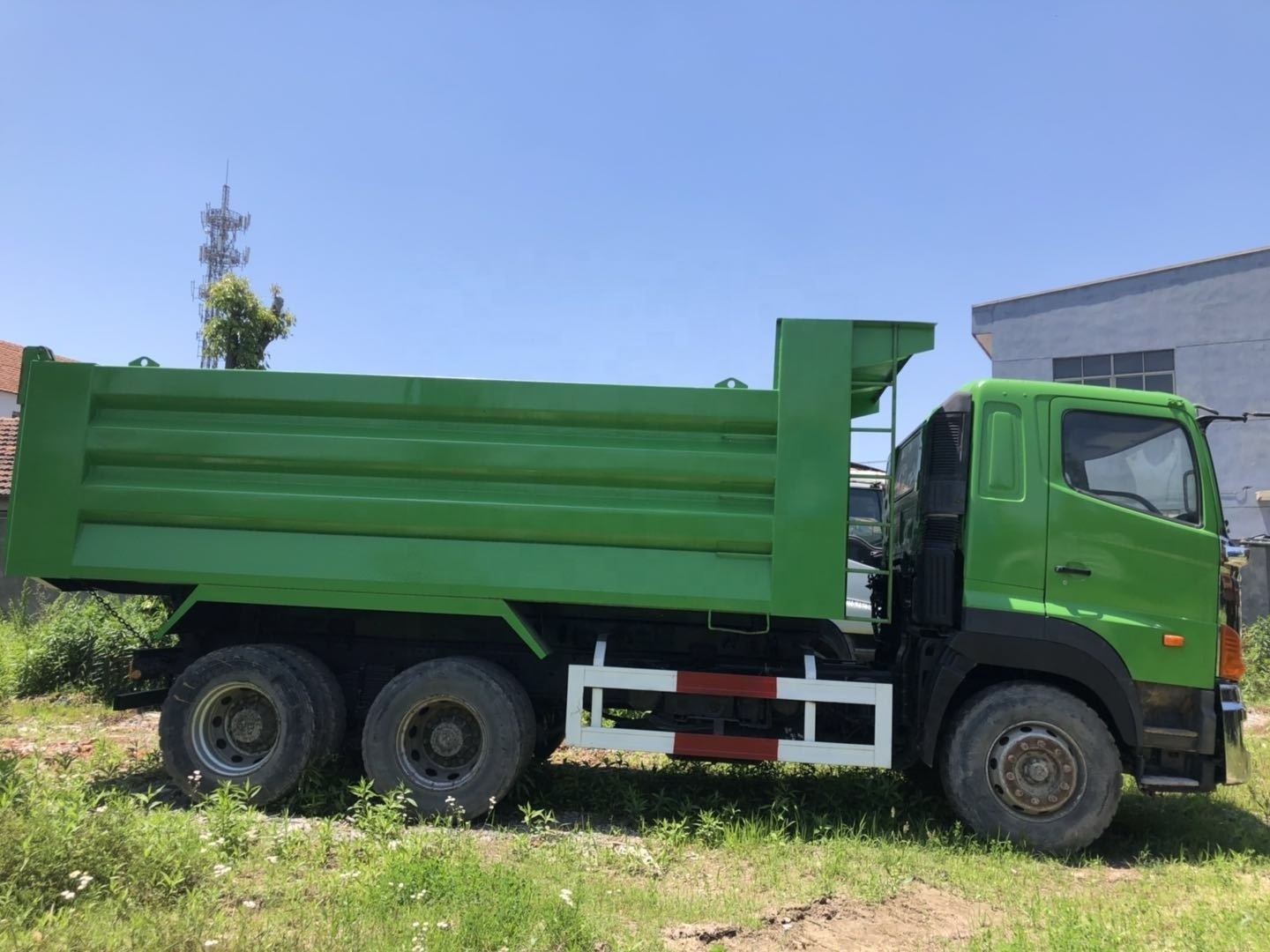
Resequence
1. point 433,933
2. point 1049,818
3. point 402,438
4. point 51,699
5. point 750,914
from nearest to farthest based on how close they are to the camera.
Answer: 1. point 433,933
2. point 750,914
3. point 1049,818
4. point 402,438
5. point 51,699

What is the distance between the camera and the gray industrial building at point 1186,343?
15.1 m

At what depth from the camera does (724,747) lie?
5020mm

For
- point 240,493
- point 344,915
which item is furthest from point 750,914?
point 240,493

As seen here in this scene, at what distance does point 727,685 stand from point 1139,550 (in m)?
2.48

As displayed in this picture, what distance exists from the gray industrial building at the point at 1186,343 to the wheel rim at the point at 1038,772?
1264cm

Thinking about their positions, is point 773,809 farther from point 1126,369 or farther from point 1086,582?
point 1126,369

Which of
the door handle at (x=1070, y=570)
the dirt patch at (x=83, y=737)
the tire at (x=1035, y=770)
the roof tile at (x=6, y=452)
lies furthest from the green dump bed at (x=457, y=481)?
the roof tile at (x=6, y=452)

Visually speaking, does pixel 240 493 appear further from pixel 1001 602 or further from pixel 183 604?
pixel 1001 602

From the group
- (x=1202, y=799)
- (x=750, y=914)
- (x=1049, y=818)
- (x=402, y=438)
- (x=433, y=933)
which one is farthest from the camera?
(x=1202, y=799)

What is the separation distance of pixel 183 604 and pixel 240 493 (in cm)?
80

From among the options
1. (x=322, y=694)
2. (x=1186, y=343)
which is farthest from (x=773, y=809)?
(x=1186, y=343)

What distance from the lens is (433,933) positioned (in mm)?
3205

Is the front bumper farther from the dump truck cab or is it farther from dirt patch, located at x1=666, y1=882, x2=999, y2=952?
dirt patch, located at x1=666, y1=882, x2=999, y2=952

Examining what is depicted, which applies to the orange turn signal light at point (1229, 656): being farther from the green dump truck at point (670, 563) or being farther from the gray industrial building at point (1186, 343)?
the gray industrial building at point (1186, 343)
